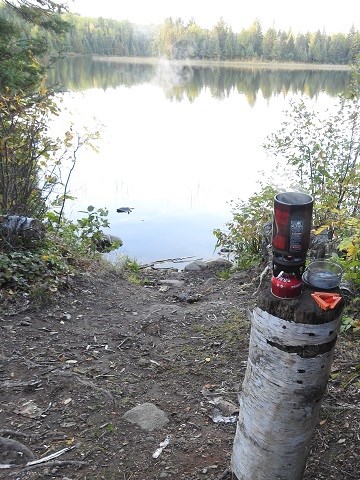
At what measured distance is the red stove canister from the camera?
2061mm

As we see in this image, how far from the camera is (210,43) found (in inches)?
3000

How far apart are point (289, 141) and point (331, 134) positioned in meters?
0.76

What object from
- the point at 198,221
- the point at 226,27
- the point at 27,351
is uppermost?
the point at 226,27

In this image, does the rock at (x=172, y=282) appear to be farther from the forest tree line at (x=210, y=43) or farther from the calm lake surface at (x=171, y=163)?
the forest tree line at (x=210, y=43)

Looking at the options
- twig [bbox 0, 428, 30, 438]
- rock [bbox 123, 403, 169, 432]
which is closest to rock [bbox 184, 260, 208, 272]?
rock [bbox 123, 403, 169, 432]

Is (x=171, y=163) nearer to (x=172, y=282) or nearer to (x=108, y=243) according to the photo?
(x=108, y=243)

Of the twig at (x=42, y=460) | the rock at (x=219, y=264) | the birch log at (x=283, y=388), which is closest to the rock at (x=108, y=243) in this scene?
the rock at (x=219, y=264)

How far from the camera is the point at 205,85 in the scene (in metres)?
34.9

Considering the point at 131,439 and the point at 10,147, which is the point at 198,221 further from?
the point at 131,439

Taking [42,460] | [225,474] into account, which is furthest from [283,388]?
[42,460]

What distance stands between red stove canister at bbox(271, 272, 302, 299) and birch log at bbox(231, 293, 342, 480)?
3 centimetres

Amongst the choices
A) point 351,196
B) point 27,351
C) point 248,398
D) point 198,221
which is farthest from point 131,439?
point 198,221

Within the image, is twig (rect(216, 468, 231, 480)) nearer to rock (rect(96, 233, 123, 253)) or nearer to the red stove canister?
the red stove canister

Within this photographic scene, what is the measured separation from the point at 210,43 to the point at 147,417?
8093cm
